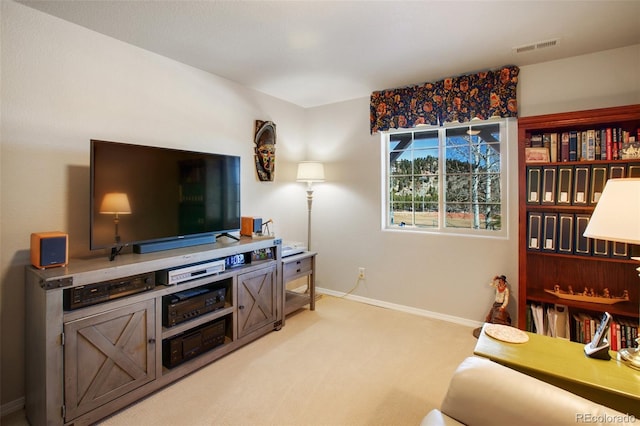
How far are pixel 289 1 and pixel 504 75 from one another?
2.06 metres

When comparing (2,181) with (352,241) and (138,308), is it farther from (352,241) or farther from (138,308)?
(352,241)

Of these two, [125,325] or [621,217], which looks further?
[125,325]

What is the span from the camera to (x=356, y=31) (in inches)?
86.4

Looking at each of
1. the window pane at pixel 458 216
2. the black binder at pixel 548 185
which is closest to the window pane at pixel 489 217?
the window pane at pixel 458 216

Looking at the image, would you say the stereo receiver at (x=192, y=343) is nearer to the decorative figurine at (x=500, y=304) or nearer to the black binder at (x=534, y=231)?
the decorative figurine at (x=500, y=304)

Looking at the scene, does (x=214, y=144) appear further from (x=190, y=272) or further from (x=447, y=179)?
(x=447, y=179)

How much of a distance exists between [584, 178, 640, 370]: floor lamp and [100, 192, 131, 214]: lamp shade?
2.65m

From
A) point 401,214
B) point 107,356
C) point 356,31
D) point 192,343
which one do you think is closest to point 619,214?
point 356,31

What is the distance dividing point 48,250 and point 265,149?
216 cm

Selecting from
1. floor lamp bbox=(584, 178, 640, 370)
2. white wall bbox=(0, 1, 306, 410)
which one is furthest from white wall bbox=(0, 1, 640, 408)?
floor lamp bbox=(584, 178, 640, 370)

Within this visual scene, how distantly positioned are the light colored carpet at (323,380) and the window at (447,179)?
3.54 ft

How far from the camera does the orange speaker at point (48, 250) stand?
5.73ft

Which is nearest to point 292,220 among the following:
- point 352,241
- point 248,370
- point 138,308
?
point 352,241

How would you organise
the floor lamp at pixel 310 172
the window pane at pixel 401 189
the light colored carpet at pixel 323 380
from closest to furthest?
the light colored carpet at pixel 323 380
the window pane at pixel 401 189
the floor lamp at pixel 310 172
